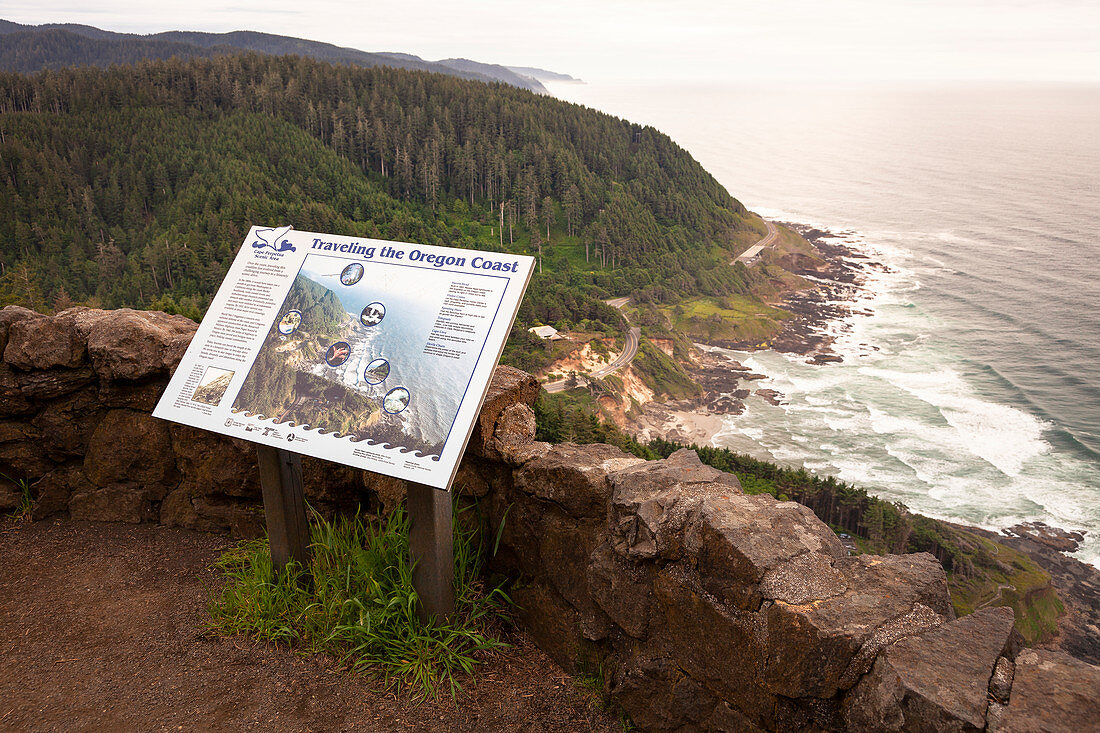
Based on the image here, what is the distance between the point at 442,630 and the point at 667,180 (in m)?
133

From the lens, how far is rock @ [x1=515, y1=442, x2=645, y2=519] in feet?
16.9

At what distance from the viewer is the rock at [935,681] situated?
3049 mm

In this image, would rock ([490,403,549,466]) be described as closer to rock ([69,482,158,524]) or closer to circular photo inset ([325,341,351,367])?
circular photo inset ([325,341,351,367])

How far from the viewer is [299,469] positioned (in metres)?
5.52

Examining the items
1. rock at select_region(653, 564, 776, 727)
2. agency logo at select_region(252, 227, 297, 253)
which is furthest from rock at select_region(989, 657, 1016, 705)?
agency logo at select_region(252, 227, 297, 253)

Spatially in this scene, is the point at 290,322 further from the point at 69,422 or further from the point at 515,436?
the point at 69,422

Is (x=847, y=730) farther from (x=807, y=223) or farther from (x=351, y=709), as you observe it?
(x=807, y=223)

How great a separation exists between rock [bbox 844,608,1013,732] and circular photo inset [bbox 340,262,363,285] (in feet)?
12.9

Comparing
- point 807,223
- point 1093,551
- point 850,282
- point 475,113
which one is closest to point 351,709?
point 1093,551

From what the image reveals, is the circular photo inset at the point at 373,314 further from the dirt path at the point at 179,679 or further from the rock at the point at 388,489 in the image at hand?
the dirt path at the point at 179,679

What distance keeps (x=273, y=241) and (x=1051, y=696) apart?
554cm

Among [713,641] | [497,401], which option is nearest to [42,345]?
[497,401]

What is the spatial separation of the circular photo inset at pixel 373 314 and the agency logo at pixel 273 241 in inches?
42.2

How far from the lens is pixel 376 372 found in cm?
467
